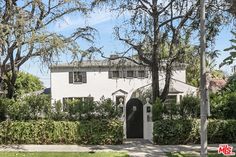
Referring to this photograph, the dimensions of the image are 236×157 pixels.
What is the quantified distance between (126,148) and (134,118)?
3.59m

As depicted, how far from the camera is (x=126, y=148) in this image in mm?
18188

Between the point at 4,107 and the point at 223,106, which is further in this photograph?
the point at 4,107

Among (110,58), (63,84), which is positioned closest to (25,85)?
(63,84)

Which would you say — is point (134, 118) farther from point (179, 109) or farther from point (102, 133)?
point (102, 133)

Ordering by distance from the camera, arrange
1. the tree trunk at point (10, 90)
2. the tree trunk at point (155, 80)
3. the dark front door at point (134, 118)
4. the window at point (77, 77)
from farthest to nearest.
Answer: the window at point (77, 77) < the tree trunk at point (10, 90) < the tree trunk at point (155, 80) < the dark front door at point (134, 118)

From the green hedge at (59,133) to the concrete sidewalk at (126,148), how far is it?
1.85 feet

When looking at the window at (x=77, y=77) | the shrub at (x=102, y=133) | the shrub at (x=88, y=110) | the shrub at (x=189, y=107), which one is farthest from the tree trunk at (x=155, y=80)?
the window at (x=77, y=77)

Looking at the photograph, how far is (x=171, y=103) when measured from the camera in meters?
20.1

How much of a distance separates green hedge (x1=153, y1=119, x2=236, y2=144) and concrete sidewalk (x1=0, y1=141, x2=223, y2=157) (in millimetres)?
580

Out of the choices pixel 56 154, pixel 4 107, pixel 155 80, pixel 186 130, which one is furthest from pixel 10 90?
pixel 186 130

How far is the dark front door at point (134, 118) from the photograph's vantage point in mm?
21578

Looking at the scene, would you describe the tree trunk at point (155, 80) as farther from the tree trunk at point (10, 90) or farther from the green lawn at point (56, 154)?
the tree trunk at point (10, 90)

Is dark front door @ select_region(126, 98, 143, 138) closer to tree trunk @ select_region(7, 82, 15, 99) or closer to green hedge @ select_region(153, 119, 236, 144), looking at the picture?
green hedge @ select_region(153, 119, 236, 144)

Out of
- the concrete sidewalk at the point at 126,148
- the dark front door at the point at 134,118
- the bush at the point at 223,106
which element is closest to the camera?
the concrete sidewalk at the point at 126,148
